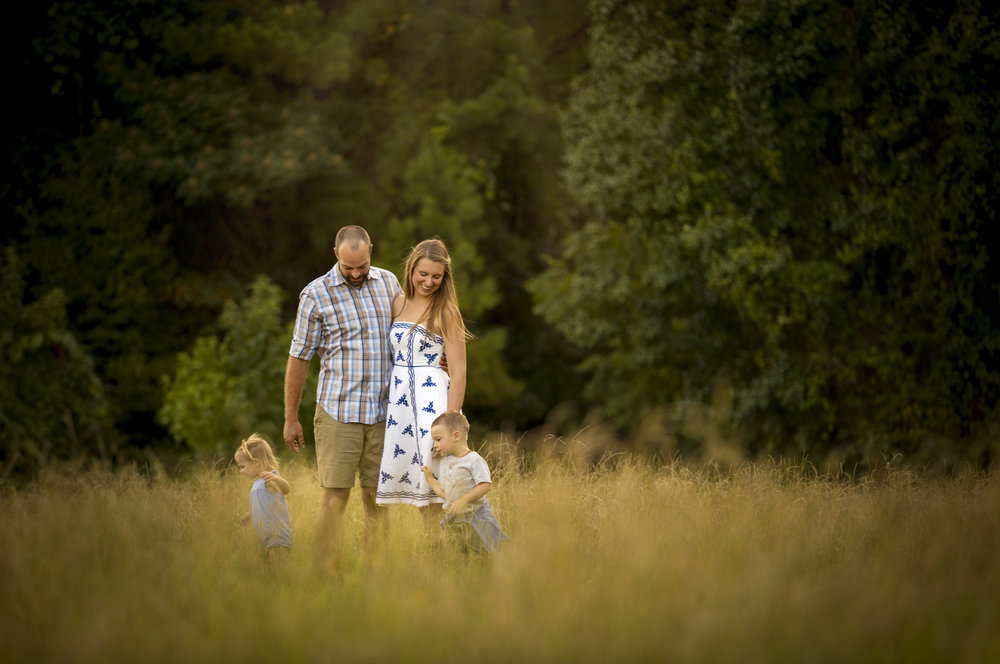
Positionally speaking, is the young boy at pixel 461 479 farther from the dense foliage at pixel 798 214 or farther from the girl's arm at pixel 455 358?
the dense foliage at pixel 798 214

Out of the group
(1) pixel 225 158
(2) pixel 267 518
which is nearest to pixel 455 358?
(2) pixel 267 518

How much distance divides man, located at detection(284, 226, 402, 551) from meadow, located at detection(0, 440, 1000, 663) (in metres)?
0.46

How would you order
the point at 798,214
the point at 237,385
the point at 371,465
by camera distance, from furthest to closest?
the point at 798,214
the point at 237,385
the point at 371,465

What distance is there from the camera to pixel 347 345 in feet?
16.7

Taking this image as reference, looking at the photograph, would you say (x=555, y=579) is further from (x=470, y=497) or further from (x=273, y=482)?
(x=273, y=482)

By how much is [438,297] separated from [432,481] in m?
0.97

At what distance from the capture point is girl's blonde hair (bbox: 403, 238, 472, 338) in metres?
5.07

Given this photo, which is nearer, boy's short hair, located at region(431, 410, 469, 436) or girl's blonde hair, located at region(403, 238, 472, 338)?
boy's short hair, located at region(431, 410, 469, 436)

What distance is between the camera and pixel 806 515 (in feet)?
18.2

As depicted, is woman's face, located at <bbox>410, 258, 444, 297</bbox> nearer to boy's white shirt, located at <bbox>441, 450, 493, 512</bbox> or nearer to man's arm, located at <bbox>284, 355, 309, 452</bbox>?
man's arm, located at <bbox>284, 355, 309, 452</bbox>

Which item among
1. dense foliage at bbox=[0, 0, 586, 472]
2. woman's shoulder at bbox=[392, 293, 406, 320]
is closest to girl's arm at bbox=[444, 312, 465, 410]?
woman's shoulder at bbox=[392, 293, 406, 320]

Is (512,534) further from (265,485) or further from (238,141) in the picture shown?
(238,141)

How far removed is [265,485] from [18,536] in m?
1.40

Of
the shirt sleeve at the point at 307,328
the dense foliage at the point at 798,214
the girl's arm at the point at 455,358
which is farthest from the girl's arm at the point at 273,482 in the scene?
the dense foliage at the point at 798,214
